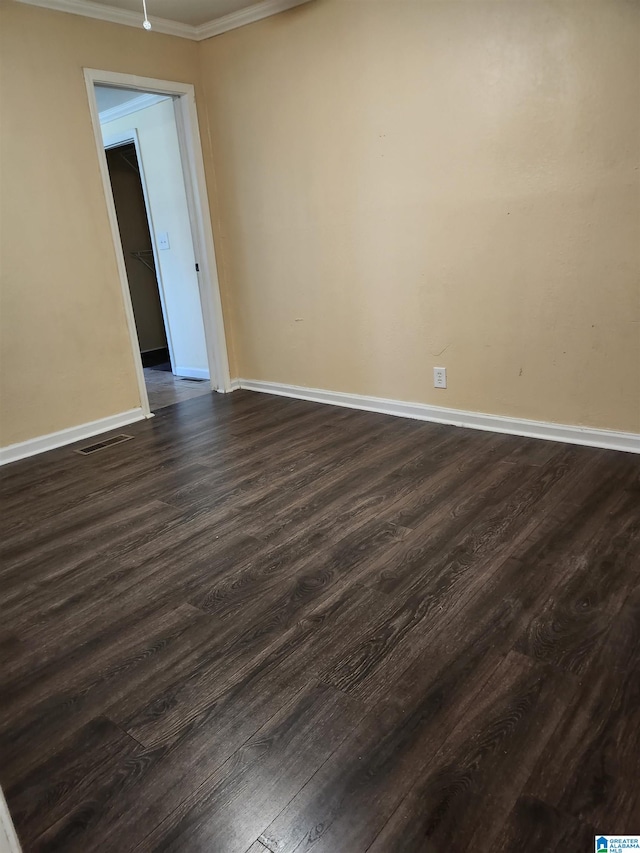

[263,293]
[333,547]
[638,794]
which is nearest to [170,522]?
[333,547]

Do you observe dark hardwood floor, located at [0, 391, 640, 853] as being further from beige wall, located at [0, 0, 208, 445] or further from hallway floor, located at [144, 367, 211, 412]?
hallway floor, located at [144, 367, 211, 412]

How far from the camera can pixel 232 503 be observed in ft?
8.92

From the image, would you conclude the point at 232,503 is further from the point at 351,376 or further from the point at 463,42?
the point at 463,42

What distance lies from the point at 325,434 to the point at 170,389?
1.97 meters

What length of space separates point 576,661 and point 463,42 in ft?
9.40

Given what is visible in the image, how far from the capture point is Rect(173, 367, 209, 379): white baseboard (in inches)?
204

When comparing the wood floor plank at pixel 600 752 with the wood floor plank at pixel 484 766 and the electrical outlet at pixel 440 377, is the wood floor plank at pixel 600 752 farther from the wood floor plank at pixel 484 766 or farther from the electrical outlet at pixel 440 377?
the electrical outlet at pixel 440 377

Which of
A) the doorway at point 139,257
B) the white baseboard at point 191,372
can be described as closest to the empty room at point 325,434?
the white baseboard at point 191,372

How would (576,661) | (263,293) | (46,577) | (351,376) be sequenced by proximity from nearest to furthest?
(576,661) < (46,577) < (351,376) < (263,293)

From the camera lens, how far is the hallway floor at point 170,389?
457 centimetres

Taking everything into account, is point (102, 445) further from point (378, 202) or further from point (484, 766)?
point (484, 766)

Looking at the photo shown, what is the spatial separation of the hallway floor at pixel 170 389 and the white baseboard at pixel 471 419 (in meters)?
0.64

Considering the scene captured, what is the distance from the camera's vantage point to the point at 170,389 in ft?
16.2

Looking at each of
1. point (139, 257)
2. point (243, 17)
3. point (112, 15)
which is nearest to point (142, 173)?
point (139, 257)
